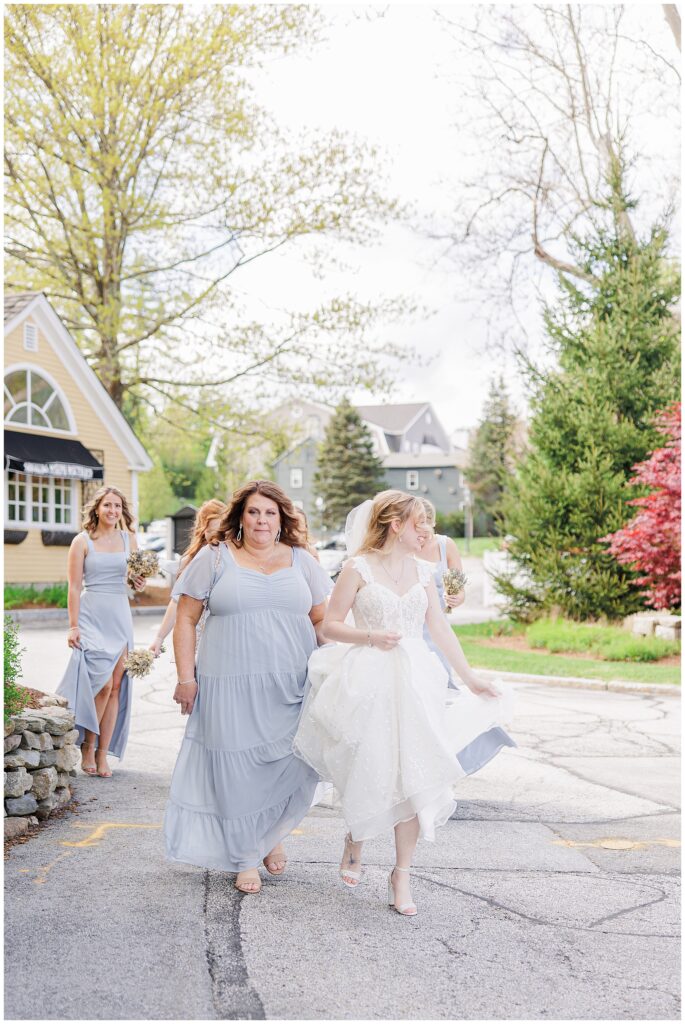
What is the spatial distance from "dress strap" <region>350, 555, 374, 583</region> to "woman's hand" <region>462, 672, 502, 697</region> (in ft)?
2.28

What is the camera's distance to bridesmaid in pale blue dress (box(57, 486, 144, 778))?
7363 millimetres

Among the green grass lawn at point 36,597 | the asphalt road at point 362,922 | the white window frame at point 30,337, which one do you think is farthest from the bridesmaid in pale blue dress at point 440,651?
the white window frame at point 30,337

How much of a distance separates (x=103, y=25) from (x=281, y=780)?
24.4 metres

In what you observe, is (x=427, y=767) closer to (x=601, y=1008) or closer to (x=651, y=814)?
(x=601, y=1008)

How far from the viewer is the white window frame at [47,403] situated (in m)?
24.3

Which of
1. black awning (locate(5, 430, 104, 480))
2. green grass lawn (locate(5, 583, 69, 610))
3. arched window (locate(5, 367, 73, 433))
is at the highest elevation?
arched window (locate(5, 367, 73, 433))

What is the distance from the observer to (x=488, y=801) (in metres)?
7.16

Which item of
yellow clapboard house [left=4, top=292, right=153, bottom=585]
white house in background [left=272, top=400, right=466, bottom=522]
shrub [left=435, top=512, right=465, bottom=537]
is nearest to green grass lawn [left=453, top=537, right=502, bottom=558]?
shrub [left=435, top=512, right=465, bottom=537]

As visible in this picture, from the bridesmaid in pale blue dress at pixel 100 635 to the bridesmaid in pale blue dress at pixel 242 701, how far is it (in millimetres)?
2422

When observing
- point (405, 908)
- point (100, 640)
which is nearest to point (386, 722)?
point (405, 908)

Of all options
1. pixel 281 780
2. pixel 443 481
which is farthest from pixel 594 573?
pixel 443 481

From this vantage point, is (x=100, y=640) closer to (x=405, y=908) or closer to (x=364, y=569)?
(x=364, y=569)

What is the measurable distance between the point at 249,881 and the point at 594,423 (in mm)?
15592

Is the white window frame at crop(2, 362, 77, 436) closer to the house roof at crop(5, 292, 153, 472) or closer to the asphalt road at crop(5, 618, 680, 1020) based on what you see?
the house roof at crop(5, 292, 153, 472)
